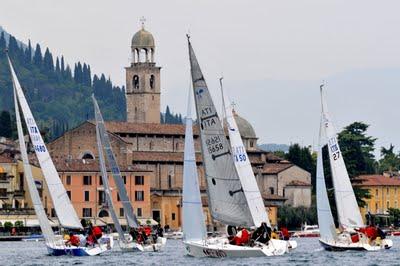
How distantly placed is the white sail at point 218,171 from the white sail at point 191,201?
130 centimetres

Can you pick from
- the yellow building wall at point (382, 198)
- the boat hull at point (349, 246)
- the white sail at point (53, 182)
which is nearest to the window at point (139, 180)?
the yellow building wall at point (382, 198)

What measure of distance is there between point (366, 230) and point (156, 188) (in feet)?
226

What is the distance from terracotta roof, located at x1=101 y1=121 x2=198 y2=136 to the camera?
132125 millimetres

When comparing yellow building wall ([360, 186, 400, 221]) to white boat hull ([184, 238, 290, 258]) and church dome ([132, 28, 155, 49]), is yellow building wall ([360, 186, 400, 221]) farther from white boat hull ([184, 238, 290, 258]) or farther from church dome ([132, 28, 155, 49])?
white boat hull ([184, 238, 290, 258])

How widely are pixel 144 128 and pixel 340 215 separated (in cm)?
7078

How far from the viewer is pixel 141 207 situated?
412 feet

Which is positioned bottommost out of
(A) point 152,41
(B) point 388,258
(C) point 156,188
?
(B) point 388,258

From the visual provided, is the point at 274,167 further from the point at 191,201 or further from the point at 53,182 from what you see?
the point at 191,201

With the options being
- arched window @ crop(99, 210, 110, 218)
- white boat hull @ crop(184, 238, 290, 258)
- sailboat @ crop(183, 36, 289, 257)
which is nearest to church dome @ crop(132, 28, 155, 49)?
arched window @ crop(99, 210, 110, 218)

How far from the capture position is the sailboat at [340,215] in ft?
205

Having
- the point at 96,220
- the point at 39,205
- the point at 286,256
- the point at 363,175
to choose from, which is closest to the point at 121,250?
the point at 39,205

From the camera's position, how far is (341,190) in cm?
6506

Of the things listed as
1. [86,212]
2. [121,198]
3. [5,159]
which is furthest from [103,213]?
[121,198]

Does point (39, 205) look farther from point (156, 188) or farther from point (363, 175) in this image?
point (363, 175)
